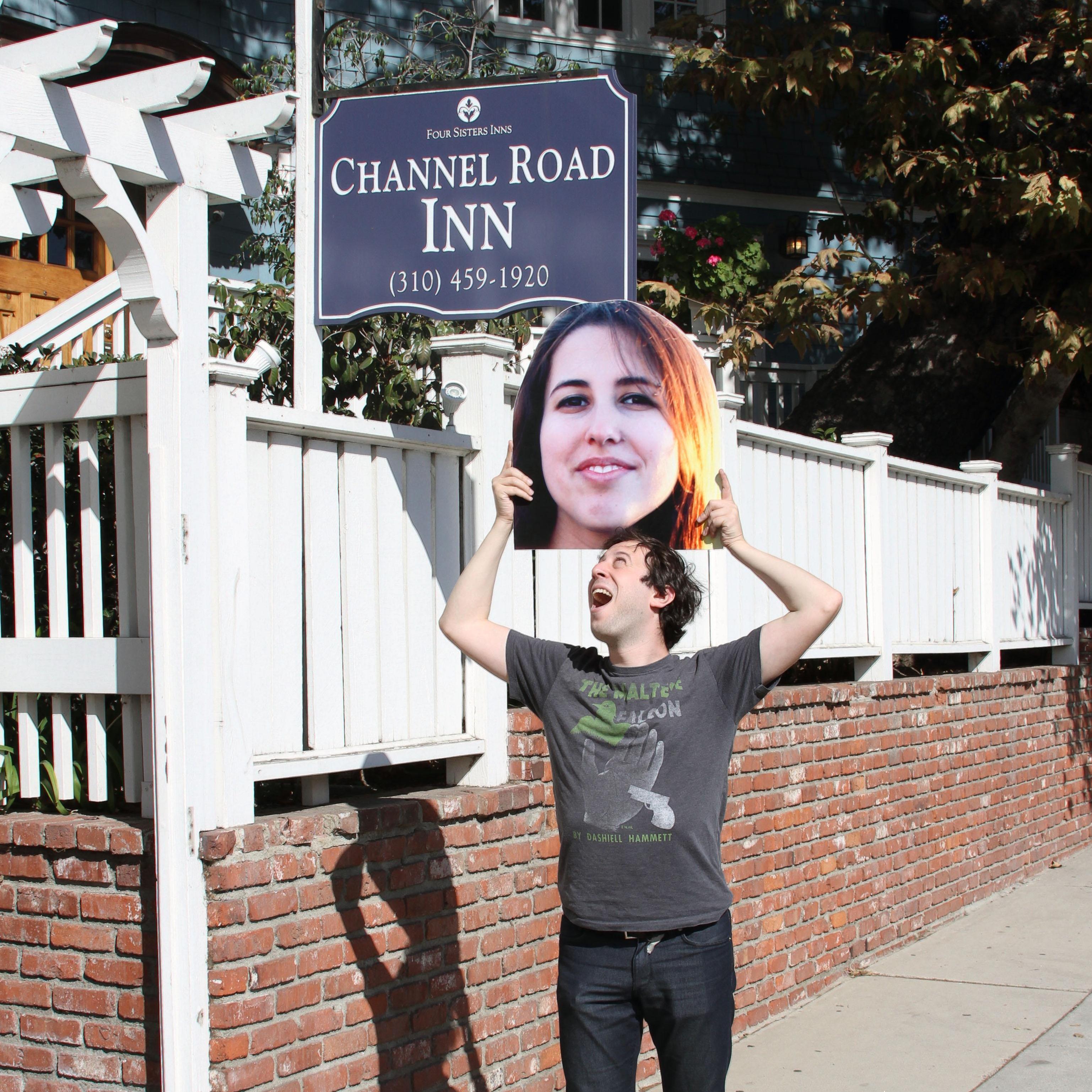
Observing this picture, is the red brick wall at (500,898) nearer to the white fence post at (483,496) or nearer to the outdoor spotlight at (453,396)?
the white fence post at (483,496)

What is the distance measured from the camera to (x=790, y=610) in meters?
3.38

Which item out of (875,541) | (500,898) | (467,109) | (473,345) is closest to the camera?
(500,898)

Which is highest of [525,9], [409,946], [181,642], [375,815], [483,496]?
[525,9]

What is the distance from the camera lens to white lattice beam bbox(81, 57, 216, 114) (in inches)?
140

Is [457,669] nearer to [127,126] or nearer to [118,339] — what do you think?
[127,126]

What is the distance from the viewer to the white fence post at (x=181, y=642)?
11.7ft

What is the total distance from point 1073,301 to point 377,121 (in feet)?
21.2

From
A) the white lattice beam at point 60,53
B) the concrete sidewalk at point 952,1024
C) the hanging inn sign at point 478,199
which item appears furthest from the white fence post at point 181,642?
the concrete sidewalk at point 952,1024

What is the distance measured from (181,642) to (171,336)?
79 cm

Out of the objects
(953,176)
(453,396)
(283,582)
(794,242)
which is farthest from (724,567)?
(794,242)

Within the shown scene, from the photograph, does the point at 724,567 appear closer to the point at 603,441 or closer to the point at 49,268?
the point at 603,441

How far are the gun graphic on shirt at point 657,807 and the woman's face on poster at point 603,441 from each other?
88 centimetres

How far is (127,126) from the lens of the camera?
3.66 meters

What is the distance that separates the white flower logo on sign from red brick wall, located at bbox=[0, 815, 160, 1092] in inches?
102
